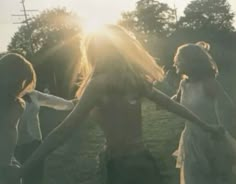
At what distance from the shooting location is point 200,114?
287 inches

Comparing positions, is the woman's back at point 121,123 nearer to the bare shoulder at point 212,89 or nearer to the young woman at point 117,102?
the young woman at point 117,102

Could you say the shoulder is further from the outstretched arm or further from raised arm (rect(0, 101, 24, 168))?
the outstretched arm

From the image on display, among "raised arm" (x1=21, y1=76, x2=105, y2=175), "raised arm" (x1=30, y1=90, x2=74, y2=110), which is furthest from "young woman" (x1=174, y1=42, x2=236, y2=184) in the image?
"raised arm" (x1=21, y1=76, x2=105, y2=175)

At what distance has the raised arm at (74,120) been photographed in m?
3.99

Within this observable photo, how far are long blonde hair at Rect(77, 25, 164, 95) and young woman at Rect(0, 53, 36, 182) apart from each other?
1421 millimetres

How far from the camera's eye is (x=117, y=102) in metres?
4.08

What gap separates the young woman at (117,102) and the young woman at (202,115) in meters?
3.05

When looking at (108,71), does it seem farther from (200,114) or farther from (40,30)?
(40,30)

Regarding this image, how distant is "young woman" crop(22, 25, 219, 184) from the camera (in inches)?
159

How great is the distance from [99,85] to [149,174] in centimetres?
63

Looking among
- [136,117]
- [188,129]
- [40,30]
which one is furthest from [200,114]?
[40,30]

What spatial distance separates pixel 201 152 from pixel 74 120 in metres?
3.48

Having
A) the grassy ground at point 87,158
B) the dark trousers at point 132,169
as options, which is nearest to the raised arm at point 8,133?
the dark trousers at point 132,169

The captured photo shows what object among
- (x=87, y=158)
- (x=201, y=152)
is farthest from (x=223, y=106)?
(x=87, y=158)
